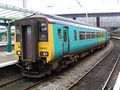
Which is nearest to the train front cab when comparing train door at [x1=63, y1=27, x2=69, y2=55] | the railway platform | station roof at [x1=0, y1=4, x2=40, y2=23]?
the railway platform

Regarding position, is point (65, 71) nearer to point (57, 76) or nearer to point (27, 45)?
point (57, 76)

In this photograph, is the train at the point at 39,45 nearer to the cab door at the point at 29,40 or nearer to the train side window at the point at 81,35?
the cab door at the point at 29,40

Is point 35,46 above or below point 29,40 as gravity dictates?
below

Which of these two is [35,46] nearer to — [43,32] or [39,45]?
[39,45]

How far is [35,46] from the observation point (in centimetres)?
717

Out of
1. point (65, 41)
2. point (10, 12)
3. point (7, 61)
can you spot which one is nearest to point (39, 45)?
point (65, 41)

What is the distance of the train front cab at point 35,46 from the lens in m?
7.12

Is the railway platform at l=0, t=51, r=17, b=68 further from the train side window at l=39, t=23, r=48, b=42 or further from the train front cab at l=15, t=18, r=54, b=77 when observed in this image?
the train side window at l=39, t=23, r=48, b=42

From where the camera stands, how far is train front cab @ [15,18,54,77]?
280 inches

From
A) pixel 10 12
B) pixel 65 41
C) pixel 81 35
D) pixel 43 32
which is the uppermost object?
pixel 10 12

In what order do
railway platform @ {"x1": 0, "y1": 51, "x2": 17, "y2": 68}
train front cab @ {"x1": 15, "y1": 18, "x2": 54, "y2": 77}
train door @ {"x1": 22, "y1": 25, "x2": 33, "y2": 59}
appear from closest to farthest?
train front cab @ {"x1": 15, "y1": 18, "x2": 54, "y2": 77} → train door @ {"x1": 22, "y1": 25, "x2": 33, "y2": 59} → railway platform @ {"x1": 0, "y1": 51, "x2": 17, "y2": 68}

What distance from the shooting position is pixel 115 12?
43688 millimetres

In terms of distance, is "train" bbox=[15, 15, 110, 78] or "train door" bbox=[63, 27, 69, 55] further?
"train door" bbox=[63, 27, 69, 55]

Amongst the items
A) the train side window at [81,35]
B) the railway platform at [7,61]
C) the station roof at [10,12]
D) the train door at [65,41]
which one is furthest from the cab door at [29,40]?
the train side window at [81,35]
